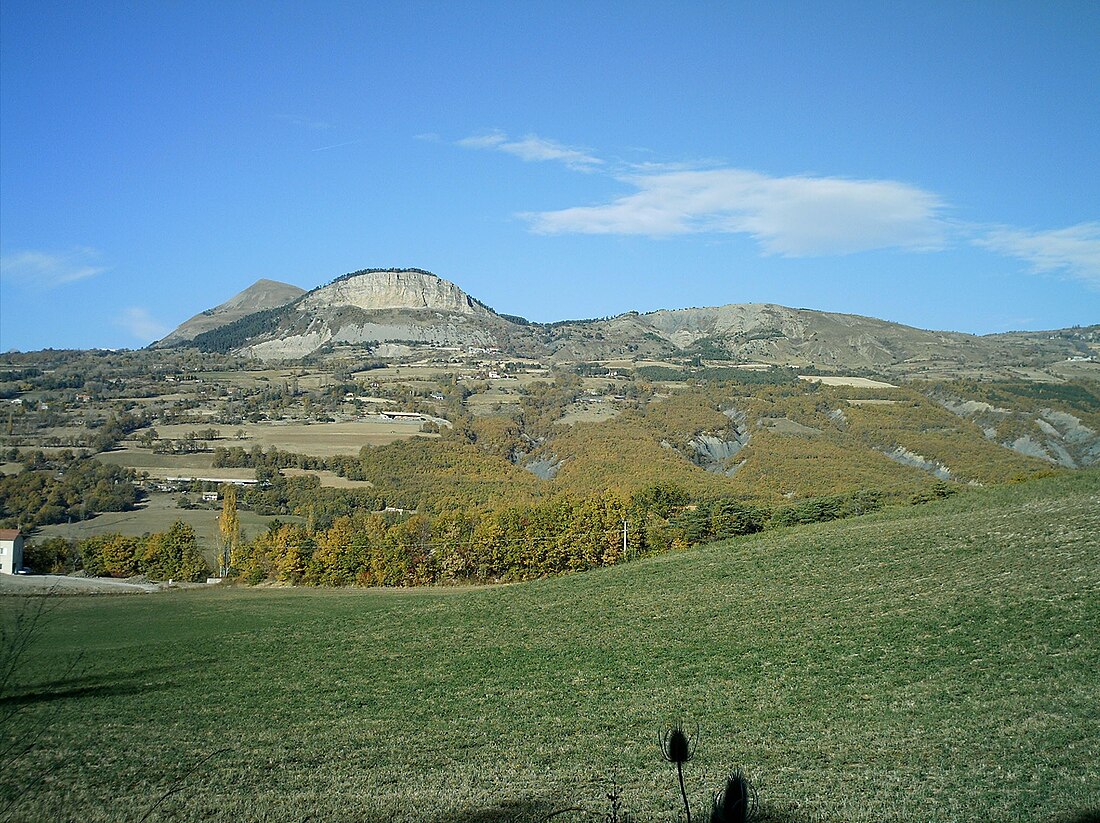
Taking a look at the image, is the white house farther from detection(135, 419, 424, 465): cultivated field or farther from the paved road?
detection(135, 419, 424, 465): cultivated field

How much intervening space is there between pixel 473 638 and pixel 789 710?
16631 mm

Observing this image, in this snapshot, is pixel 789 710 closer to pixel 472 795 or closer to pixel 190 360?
pixel 472 795

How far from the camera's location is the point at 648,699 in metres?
19.9

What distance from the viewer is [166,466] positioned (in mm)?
98688


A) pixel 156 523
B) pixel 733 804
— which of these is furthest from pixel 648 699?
pixel 156 523

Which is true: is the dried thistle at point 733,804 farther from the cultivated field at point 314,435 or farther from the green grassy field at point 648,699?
the cultivated field at point 314,435

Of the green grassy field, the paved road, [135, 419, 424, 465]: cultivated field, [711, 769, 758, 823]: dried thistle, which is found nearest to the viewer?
[711, 769, 758, 823]: dried thistle

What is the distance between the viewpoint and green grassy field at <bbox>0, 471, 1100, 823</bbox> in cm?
1223

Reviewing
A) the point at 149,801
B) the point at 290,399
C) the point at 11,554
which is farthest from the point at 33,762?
the point at 290,399

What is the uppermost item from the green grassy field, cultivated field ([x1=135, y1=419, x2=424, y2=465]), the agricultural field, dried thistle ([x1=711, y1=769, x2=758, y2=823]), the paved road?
dried thistle ([x1=711, y1=769, x2=758, y2=823])

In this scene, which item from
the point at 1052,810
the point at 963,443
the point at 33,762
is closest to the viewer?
the point at 1052,810

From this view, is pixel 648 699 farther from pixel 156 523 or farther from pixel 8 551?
pixel 156 523

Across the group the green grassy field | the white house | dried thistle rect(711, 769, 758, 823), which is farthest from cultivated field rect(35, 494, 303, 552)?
dried thistle rect(711, 769, 758, 823)

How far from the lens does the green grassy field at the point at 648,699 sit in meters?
12.2
